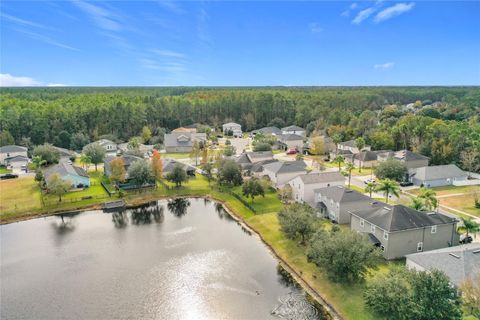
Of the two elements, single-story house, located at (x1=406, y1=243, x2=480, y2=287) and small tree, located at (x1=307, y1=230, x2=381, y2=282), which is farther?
small tree, located at (x1=307, y1=230, x2=381, y2=282)

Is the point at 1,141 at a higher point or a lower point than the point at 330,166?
higher

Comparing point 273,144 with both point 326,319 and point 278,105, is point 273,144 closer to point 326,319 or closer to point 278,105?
point 278,105

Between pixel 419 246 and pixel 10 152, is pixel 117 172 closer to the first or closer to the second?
pixel 10 152

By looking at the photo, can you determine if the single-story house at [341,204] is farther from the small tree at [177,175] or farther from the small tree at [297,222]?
the small tree at [177,175]

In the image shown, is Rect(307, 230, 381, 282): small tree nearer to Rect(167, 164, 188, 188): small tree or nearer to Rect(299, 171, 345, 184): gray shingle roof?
Rect(299, 171, 345, 184): gray shingle roof

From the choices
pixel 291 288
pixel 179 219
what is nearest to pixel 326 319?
pixel 291 288

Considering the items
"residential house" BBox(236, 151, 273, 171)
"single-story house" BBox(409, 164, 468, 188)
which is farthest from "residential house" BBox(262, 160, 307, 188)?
"single-story house" BBox(409, 164, 468, 188)

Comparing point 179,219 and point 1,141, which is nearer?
point 179,219

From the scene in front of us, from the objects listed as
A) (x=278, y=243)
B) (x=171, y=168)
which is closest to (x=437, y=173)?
(x=278, y=243)
